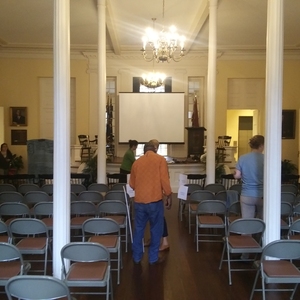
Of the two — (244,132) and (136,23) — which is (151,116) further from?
(244,132)

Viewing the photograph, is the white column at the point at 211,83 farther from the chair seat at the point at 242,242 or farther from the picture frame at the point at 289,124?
the picture frame at the point at 289,124

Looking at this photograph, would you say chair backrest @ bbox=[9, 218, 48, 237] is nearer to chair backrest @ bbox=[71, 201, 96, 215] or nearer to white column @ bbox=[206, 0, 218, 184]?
chair backrest @ bbox=[71, 201, 96, 215]

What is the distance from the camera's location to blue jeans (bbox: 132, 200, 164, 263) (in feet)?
17.0

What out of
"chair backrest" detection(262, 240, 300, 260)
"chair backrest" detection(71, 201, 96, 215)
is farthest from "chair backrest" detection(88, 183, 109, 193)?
"chair backrest" detection(262, 240, 300, 260)

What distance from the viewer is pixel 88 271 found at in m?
3.71

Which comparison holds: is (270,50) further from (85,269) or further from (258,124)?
(258,124)

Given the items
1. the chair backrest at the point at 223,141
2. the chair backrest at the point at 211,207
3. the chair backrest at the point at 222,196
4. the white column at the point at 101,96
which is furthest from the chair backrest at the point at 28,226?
the chair backrest at the point at 223,141

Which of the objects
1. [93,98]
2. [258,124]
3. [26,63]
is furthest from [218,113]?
[26,63]

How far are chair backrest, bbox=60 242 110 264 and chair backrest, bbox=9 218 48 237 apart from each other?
0.94m

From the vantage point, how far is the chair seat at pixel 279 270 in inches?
145

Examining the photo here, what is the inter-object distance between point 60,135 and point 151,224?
1.74m

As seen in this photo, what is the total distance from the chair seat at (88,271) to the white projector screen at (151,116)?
10809mm

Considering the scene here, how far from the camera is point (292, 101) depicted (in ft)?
46.7

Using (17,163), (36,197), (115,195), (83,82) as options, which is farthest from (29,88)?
(115,195)
